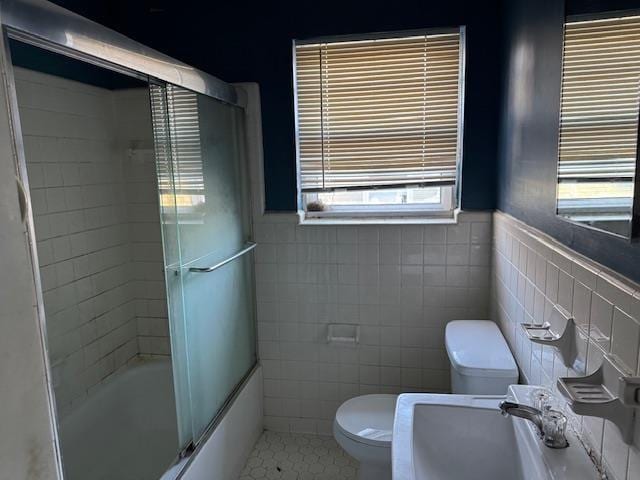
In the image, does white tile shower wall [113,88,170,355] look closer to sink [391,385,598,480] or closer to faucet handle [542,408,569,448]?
sink [391,385,598,480]

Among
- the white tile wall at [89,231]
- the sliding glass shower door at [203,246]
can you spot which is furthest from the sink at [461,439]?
the white tile wall at [89,231]

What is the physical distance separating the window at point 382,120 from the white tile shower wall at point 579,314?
64cm

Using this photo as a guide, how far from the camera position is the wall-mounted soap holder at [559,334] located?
1124 millimetres

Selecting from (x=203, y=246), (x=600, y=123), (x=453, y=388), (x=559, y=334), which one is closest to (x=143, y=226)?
(x=203, y=246)

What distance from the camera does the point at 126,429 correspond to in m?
2.30

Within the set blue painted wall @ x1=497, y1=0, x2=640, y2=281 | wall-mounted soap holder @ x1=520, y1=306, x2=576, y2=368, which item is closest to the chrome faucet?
wall-mounted soap holder @ x1=520, y1=306, x2=576, y2=368

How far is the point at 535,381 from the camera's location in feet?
4.70

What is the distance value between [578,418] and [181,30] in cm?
240

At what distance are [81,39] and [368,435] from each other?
5.55 feet

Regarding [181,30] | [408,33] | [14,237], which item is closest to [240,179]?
[181,30]

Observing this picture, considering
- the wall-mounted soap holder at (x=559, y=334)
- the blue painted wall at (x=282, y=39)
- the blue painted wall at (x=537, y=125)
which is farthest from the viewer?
the blue painted wall at (x=282, y=39)

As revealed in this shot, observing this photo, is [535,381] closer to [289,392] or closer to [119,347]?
[289,392]

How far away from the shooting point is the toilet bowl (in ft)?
6.01

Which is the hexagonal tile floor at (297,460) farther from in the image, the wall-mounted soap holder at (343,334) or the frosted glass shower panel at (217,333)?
the wall-mounted soap holder at (343,334)
